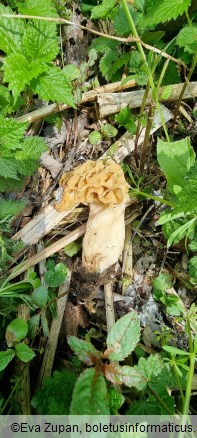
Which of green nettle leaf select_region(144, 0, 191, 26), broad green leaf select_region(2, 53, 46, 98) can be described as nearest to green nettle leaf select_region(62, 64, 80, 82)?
broad green leaf select_region(2, 53, 46, 98)

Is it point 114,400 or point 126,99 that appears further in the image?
point 126,99

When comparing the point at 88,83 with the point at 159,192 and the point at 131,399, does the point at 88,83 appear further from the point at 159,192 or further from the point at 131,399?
the point at 131,399

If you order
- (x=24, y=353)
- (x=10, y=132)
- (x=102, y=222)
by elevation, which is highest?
(x=10, y=132)

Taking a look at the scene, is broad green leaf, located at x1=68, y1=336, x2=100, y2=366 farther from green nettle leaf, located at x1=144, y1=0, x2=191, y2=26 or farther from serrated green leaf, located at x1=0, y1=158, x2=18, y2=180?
green nettle leaf, located at x1=144, y1=0, x2=191, y2=26

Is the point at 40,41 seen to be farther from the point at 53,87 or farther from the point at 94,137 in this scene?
the point at 94,137

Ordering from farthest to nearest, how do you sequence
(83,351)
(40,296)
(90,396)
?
(40,296) < (83,351) < (90,396)

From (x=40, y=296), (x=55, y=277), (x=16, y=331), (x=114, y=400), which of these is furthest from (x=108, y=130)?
(x=114, y=400)
